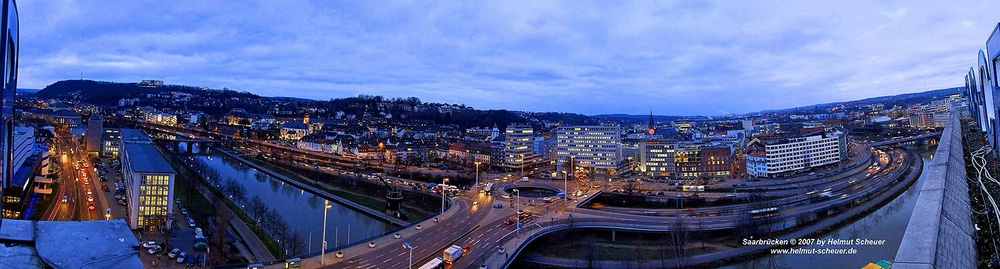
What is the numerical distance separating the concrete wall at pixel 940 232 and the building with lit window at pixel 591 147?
68.9 ft

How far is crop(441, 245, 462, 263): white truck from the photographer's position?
9.55 m

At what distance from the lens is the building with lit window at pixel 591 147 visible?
26.5 meters

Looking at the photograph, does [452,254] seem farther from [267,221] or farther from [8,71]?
[8,71]

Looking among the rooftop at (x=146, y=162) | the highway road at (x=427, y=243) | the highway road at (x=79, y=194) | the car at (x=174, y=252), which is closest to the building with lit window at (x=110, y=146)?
the highway road at (x=79, y=194)

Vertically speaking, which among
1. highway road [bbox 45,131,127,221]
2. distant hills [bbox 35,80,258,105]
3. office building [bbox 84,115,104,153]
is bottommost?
highway road [bbox 45,131,127,221]

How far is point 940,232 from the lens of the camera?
3.36 metres

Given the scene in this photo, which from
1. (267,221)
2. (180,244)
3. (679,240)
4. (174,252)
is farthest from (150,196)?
(679,240)

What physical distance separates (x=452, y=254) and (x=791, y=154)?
20517 millimetres

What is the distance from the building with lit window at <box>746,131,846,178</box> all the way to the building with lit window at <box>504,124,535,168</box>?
38.2ft

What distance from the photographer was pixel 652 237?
42.4 ft

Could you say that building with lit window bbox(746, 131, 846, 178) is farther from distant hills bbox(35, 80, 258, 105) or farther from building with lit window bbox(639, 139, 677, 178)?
distant hills bbox(35, 80, 258, 105)

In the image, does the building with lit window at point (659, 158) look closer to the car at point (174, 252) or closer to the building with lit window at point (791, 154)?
the building with lit window at point (791, 154)

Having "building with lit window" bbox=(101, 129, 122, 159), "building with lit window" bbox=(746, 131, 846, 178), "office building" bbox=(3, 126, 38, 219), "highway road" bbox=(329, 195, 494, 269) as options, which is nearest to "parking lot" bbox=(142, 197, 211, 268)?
"highway road" bbox=(329, 195, 494, 269)

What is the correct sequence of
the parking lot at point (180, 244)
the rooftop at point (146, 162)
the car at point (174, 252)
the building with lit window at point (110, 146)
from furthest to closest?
the building with lit window at point (110, 146) → the rooftop at point (146, 162) → the car at point (174, 252) → the parking lot at point (180, 244)
